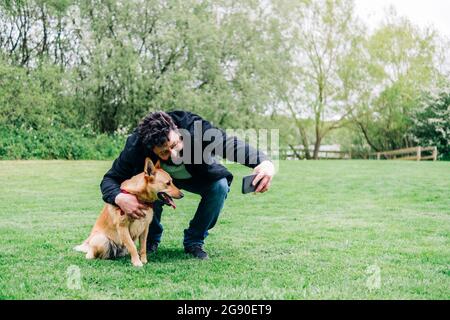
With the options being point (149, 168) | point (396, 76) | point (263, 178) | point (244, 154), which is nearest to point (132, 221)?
point (149, 168)

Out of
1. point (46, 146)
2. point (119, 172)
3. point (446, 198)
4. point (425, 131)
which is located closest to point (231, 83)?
point (46, 146)

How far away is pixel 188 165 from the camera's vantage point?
168 inches

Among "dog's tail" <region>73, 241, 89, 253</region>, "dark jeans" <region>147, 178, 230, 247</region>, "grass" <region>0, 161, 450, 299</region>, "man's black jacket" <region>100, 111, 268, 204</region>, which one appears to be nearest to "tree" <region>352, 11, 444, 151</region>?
"grass" <region>0, 161, 450, 299</region>

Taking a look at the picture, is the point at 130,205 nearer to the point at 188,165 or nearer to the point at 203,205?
the point at 188,165

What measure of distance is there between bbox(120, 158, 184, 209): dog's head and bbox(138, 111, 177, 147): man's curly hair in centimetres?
24

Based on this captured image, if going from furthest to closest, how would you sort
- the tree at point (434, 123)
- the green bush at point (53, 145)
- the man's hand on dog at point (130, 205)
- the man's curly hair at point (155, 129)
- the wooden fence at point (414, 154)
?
the tree at point (434, 123), the wooden fence at point (414, 154), the green bush at point (53, 145), the man's hand on dog at point (130, 205), the man's curly hair at point (155, 129)

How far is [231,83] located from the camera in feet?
75.4

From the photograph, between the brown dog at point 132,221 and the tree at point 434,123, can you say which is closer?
the brown dog at point 132,221

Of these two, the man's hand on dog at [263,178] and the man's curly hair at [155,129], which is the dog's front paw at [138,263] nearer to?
the man's curly hair at [155,129]

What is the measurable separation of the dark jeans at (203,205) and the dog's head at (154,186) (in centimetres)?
33

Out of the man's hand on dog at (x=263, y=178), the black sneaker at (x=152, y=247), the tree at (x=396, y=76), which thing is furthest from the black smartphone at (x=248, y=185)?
the tree at (x=396, y=76)

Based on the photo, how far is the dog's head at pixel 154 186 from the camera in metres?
4.07
